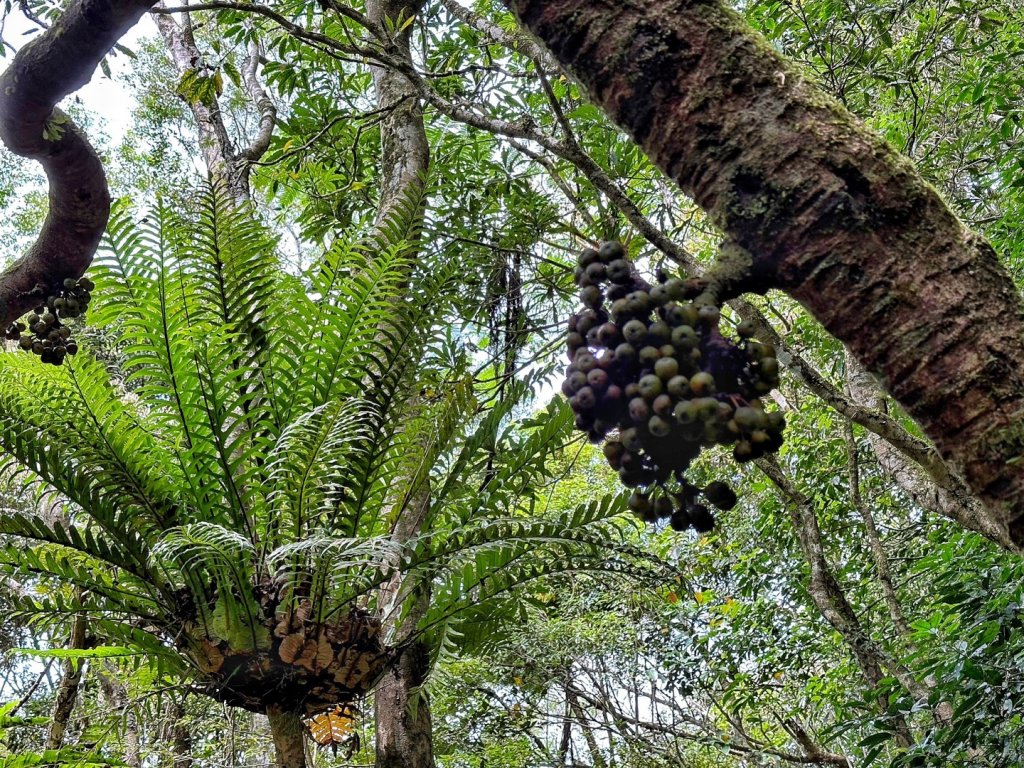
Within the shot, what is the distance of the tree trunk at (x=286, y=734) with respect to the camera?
209cm

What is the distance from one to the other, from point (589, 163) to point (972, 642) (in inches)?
66.3

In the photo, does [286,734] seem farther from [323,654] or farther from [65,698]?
[65,698]

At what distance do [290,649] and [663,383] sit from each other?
149 centimetres

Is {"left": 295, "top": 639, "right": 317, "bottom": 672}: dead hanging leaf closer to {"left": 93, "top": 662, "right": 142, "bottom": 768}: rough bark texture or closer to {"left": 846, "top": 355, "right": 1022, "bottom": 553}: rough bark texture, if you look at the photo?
{"left": 846, "top": 355, "right": 1022, "bottom": 553}: rough bark texture

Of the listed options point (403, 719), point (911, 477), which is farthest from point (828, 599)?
point (403, 719)

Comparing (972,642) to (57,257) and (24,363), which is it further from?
(24,363)

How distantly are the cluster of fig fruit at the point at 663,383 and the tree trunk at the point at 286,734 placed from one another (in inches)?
59.5

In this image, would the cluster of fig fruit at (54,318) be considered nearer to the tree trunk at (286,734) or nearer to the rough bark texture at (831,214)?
the tree trunk at (286,734)

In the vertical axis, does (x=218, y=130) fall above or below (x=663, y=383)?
above

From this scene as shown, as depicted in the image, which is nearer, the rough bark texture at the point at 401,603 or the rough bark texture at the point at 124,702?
the rough bark texture at the point at 401,603

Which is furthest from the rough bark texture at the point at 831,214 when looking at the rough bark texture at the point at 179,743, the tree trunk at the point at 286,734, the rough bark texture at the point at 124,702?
the rough bark texture at the point at 179,743

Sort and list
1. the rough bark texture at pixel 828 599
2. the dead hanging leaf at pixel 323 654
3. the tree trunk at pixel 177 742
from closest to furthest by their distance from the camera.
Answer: the dead hanging leaf at pixel 323 654
the rough bark texture at pixel 828 599
the tree trunk at pixel 177 742

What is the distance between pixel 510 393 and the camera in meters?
2.51

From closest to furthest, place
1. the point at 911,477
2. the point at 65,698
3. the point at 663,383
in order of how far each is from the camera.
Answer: the point at 663,383, the point at 911,477, the point at 65,698
